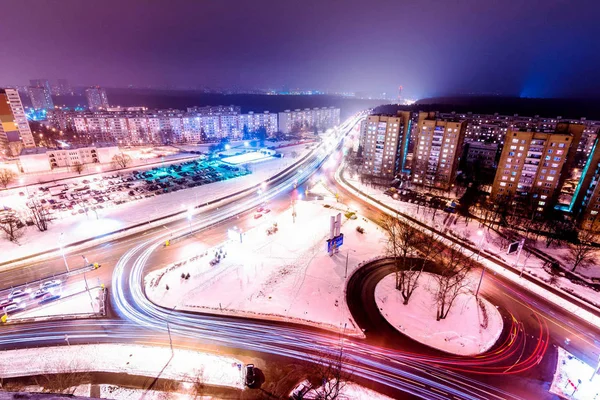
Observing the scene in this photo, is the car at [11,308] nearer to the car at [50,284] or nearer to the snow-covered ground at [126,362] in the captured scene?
the car at [50,284]

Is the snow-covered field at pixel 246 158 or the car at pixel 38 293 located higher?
the snow-covered field at pixel 246 158

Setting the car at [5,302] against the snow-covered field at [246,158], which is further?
the snow-covered field at [246,158]

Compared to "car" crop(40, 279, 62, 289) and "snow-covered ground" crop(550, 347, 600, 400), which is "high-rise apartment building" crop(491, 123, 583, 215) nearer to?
"snow-covered ground" crop(550, 347, 600, 400)

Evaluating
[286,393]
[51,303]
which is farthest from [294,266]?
[51,303]

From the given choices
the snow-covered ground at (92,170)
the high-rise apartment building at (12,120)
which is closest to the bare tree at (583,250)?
the snow-covered ground at (92,170)

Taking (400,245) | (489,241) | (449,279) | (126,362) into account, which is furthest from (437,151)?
(126,362)

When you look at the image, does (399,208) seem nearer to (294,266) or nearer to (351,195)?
(351,195)

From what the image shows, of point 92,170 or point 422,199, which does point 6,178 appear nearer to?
point 92,170
